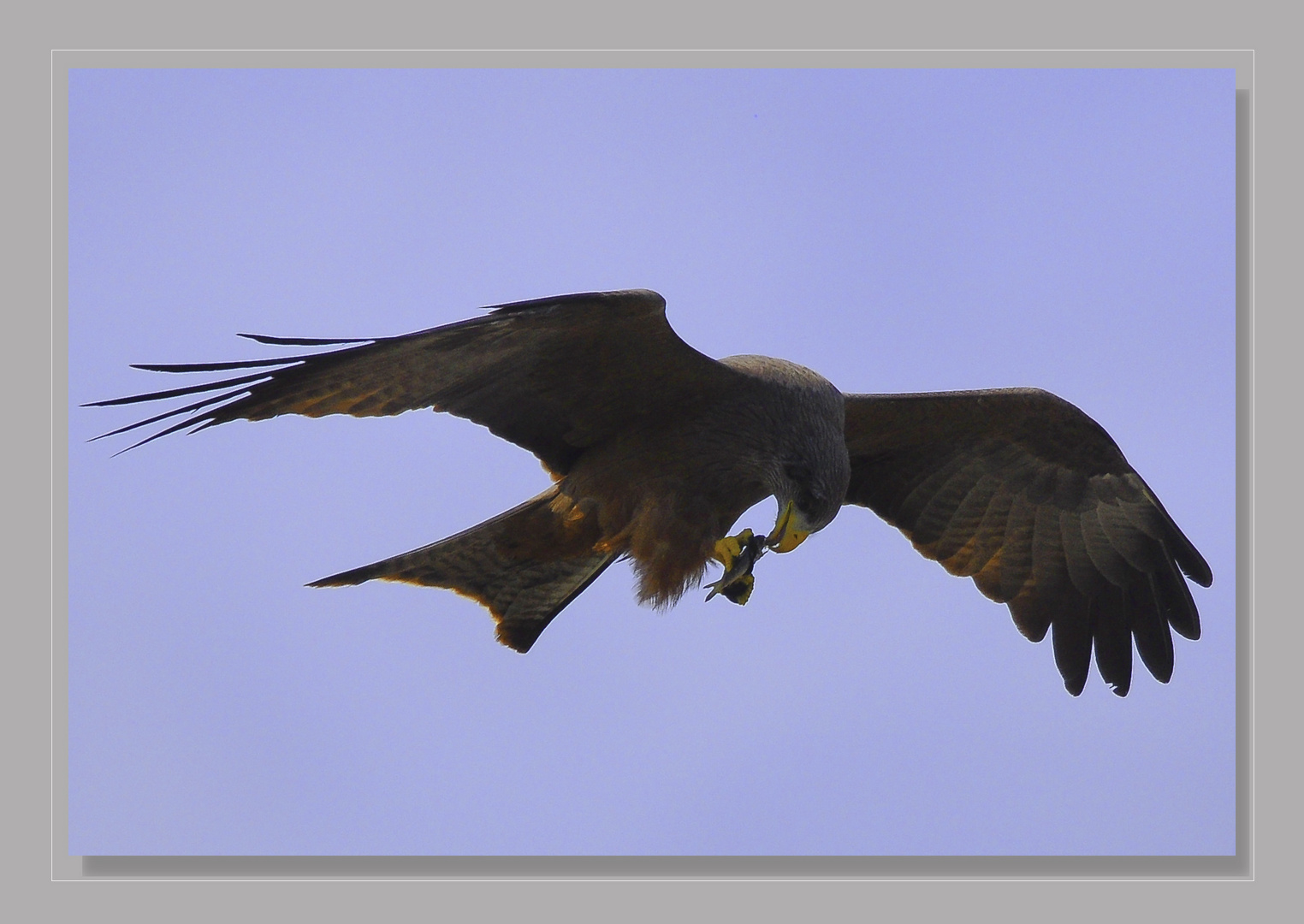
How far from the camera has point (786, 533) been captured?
17.0 ft

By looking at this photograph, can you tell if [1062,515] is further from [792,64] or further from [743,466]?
[792,64]

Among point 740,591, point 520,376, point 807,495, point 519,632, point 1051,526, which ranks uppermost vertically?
point 520,376

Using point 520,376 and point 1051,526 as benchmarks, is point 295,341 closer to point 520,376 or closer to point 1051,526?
point 520,376

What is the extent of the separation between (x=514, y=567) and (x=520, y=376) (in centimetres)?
93

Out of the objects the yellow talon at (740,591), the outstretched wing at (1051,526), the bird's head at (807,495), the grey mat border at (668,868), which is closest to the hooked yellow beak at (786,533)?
the bird's head at (807,495)

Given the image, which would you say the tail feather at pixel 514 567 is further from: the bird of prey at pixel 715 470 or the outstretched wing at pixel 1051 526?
the outstretched wing at pixel 1051 526

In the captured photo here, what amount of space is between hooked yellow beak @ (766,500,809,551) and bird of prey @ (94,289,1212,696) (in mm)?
11

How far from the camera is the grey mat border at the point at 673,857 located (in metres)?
4.73

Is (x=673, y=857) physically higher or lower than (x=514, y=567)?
lower

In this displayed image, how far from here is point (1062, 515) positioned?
6.48 meters

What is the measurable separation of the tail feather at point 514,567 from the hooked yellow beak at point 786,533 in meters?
0.68

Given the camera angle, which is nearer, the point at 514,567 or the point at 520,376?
the point at 520,376

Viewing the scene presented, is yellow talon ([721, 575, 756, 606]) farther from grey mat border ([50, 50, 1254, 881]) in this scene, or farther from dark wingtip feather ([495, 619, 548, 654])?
grey mat border ([50, 50, 1254, 881])

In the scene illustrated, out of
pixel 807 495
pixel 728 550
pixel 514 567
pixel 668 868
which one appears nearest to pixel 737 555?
pixel 728 550
